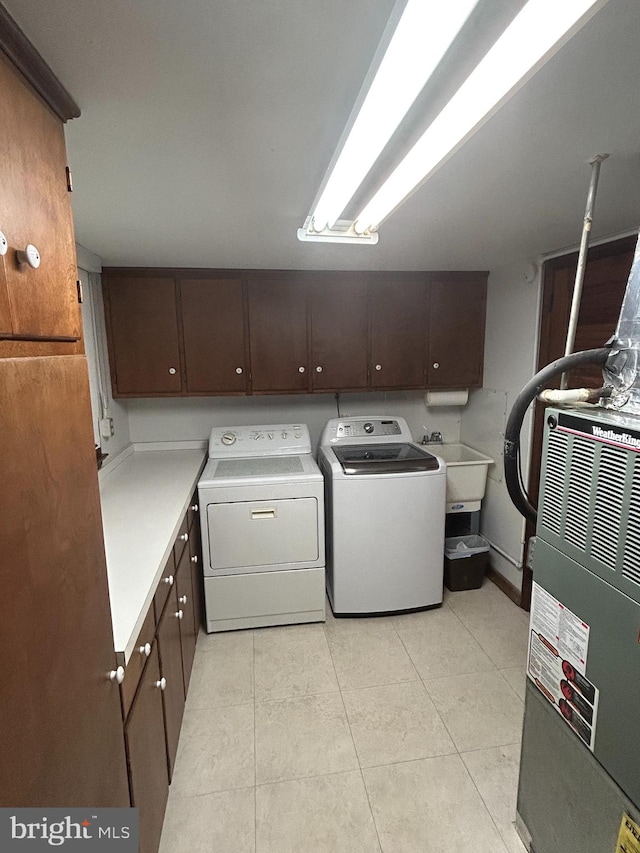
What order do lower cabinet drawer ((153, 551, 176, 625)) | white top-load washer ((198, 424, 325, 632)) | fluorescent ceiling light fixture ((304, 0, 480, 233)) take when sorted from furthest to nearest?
white top-load washer ((198, 424, 325, 632)) → lower cabinet drawer ((153, 551, 176, 625)) → fluorescent ceiling light fixture ((304, 0, 480, 233))

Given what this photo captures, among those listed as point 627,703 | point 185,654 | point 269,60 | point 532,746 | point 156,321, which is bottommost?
point 185,654

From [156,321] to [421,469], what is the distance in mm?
1870

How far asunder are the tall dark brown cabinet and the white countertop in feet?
0.90

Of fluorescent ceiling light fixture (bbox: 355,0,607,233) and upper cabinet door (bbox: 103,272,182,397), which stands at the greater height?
fluorescent ceiling light fixture (bbox: 355,0,607,233)

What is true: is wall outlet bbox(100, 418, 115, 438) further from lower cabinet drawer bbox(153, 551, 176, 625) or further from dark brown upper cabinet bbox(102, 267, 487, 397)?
lower cabinet drawer bbox(153, 551, 176, 625)

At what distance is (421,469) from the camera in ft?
8.02

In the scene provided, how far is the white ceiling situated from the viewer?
688mm

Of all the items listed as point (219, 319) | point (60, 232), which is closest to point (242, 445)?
point (219, 319)

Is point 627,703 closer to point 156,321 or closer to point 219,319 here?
point 219,319

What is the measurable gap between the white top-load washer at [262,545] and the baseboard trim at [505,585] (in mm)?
1237

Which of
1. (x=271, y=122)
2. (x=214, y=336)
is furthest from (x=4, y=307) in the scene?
(x=214, y=336)

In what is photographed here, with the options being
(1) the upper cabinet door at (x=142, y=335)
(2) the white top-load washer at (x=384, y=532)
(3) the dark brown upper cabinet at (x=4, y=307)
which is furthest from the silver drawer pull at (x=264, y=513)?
(3) the dark brown upper cabinet at (x=4, y=307)

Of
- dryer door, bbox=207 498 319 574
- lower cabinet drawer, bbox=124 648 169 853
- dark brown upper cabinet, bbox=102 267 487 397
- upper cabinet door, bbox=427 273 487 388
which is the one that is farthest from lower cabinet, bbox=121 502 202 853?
upper cabinet door, bbox=427 273 487 388

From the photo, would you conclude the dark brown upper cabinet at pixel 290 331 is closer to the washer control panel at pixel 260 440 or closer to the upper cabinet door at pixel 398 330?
the upper cabinet door at pixel 398 330
